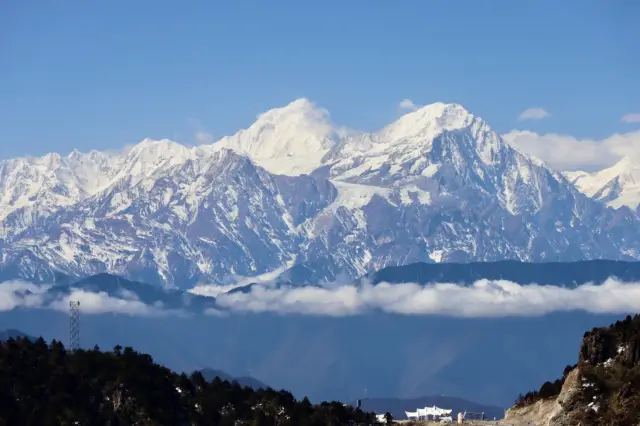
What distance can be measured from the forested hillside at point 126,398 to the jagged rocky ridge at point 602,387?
27.0m

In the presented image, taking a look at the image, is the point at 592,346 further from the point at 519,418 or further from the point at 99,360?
the point at 99,360

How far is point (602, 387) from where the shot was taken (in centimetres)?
12519

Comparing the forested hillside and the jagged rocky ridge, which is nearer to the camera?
the jagged rocky ridge

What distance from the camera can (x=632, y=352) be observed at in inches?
5128

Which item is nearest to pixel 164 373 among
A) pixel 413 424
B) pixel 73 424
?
pixel 73 424

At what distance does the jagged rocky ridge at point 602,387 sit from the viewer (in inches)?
4710

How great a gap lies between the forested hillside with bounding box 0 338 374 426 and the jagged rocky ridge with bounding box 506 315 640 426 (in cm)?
2701

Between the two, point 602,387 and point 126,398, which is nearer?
point 602,387

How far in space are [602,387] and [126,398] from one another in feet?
182

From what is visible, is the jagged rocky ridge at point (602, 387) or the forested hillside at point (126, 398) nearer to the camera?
the jagged rocky ridge at point (602, 387)

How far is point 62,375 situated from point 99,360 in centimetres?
544

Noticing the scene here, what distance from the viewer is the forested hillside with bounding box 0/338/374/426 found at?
516ft

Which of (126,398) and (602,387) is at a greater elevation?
(126,398)

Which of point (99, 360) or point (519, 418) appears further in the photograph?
point (99, 360)
